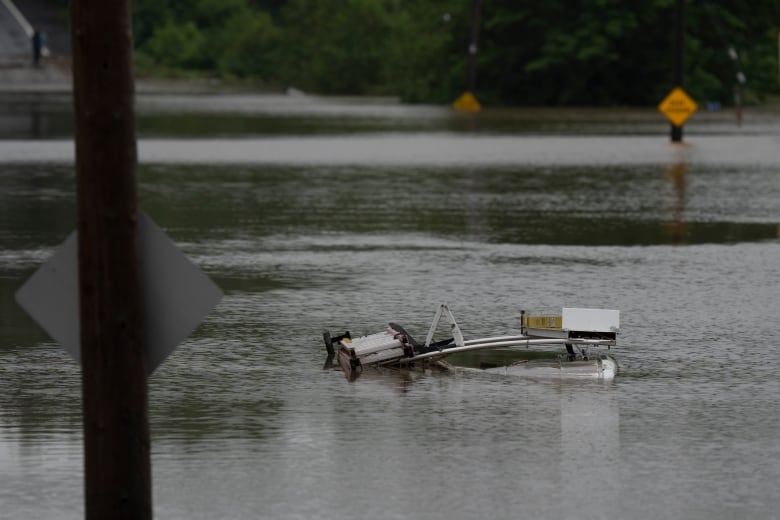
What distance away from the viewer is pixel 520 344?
38.5 ft

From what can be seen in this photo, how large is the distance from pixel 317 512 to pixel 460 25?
79903 millimetres

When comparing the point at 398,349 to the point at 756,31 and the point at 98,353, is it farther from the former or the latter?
the point at 756,31

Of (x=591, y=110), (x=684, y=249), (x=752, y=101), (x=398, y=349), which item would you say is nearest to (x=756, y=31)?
(x=752, y=101)

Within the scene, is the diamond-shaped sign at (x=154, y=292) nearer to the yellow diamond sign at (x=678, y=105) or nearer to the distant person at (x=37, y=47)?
the yellow diamond sign at (x=678, y=105)

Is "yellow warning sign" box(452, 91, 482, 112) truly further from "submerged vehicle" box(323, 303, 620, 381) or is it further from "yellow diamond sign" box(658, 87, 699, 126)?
"submerged vehicle" box(323, 303, 620, 381)

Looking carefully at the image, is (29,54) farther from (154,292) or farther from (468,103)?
(154,292)

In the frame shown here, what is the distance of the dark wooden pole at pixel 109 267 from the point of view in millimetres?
6855

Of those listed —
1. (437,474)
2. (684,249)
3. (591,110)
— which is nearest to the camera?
(437,474)

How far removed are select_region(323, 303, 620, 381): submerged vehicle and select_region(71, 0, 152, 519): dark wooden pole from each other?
439 centimetres

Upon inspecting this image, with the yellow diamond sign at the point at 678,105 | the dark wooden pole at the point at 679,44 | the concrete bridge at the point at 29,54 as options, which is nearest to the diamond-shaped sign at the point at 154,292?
the dark wooden pole at the point at 679,44

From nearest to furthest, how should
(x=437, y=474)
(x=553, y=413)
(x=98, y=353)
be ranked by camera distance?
(x=98, y=353) < (x=437, y=474) < (x=553, y=413)

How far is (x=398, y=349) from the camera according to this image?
11.8 m

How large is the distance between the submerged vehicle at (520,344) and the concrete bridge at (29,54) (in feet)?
278

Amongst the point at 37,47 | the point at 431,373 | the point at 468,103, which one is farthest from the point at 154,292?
the point at 37,47
